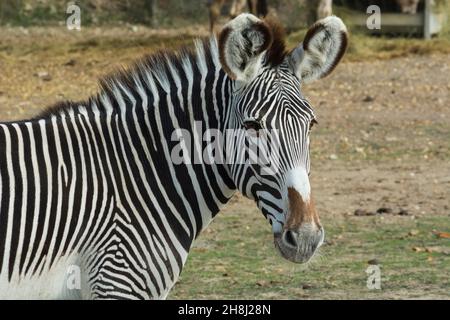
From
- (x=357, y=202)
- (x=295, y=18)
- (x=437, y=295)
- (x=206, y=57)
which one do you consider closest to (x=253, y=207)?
(x=357, y=202)

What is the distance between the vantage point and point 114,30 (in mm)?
19781

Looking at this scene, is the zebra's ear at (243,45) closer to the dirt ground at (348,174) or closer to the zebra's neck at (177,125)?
the zebra's neck at (177,125)

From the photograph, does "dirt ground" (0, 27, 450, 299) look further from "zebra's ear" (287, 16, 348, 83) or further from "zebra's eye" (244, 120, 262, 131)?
"zebra's eye" (244, 120, 262, 131)

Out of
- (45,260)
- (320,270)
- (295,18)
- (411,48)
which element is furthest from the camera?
(295,18)

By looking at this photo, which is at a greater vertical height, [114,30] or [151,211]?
[114,30]

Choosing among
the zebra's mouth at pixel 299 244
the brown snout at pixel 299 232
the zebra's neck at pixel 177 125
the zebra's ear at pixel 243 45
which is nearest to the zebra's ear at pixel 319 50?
the zebra's ear at pixel 243 45

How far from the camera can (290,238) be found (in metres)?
3.90

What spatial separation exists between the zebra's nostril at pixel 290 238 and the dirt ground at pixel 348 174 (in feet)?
5.52

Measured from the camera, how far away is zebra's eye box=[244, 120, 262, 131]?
4035 millimetres

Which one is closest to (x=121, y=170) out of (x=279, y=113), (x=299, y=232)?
(x=279, y=113)

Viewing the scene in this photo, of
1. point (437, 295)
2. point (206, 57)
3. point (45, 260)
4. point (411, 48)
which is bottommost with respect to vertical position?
point (437, 295)

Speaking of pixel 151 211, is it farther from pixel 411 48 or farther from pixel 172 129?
pixel 411 48

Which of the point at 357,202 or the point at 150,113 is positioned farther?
the point at 357,202

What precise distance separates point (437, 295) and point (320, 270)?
33.6 inches
